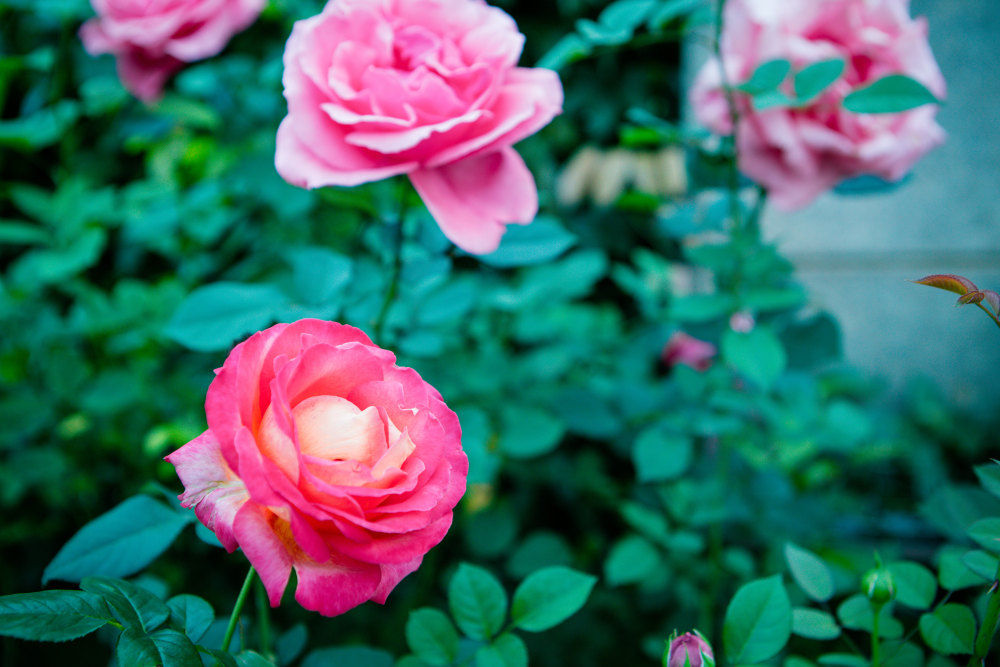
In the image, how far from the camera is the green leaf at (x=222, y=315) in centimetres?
51

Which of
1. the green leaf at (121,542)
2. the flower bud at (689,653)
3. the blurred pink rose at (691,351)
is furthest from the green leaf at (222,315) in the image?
the blurred pink rose at (691,351)

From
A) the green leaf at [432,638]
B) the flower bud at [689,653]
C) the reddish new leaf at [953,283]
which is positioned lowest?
the green leaf at [432,638]

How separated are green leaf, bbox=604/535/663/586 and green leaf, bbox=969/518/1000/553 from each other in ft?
1.47

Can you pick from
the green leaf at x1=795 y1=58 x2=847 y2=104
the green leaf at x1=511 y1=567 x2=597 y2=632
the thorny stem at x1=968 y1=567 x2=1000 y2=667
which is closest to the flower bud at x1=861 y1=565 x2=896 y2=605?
the thorny stem at x1=968 y1=567 x2=1000 y2=667

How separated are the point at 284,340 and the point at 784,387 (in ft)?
2.27

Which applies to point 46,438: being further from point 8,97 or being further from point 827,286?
point 827,286

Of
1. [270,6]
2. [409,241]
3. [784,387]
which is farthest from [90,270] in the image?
[784,387]

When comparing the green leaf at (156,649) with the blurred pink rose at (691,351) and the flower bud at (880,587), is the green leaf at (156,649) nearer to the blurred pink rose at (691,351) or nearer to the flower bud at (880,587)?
the flower bud at (880,587)

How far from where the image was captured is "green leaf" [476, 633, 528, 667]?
40 cm

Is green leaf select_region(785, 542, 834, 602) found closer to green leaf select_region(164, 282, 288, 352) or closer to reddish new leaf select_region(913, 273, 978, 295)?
reddish new leaf select_region(913, 273, 978, 295)

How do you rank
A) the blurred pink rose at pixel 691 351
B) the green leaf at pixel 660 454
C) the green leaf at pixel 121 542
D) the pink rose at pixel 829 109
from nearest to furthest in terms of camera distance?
1. the green leaf at pixel 121 542
2. the pink rose at pixel 829 109
3. the green leaf at pixel 660 454
4. the blurred pink rose at pixel 691 351

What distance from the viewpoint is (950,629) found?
41 centimetres

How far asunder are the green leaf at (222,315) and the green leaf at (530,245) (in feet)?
0.64

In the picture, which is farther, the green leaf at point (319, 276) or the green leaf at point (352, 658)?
the green leaf at point (319, 276)
